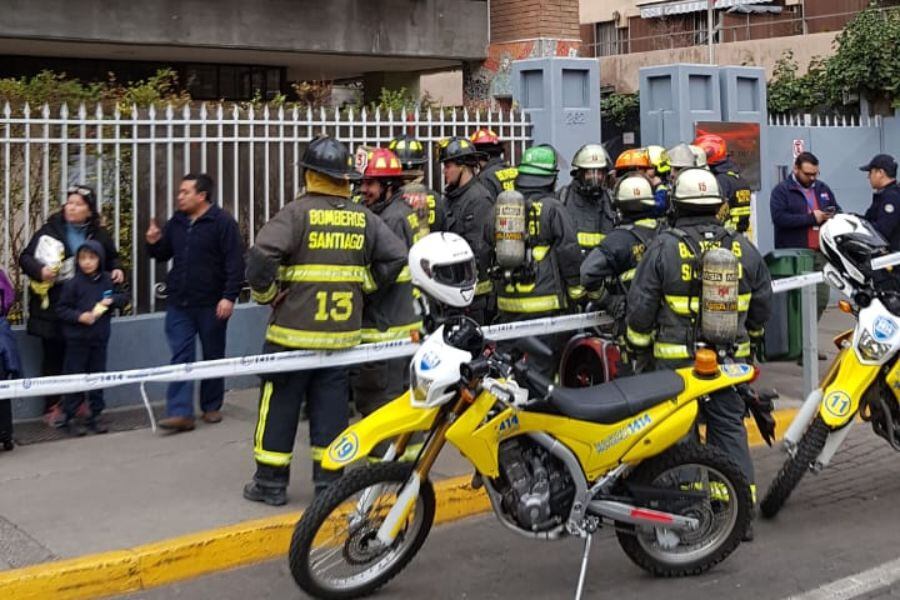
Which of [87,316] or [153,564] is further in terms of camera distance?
[87,316]

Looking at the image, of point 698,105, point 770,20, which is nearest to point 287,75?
point 698,105

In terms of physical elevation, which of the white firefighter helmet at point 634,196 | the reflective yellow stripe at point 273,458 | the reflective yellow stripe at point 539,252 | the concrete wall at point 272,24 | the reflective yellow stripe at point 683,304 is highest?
the concrete wall at point 272,24

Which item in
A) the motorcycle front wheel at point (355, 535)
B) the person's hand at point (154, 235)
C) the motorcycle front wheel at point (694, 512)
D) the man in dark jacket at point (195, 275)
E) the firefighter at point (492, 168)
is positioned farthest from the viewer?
the firefighter at point (492, 168)

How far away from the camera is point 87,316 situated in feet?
23.8

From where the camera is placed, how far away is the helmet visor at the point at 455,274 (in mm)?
4703

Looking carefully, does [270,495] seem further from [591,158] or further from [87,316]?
[591,158]

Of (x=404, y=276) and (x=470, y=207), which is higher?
(x=470, y=207)

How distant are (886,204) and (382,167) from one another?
5.33 metres

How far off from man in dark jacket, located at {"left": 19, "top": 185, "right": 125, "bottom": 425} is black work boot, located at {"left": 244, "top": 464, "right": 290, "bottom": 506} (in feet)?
7.35

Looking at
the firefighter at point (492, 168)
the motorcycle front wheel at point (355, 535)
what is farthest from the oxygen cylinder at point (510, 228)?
the motorcycle front wheel at point (355, 535)

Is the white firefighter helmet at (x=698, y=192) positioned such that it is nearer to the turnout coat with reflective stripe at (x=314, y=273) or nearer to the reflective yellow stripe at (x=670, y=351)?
the reflective yellow stripe at (x=670, y=351)

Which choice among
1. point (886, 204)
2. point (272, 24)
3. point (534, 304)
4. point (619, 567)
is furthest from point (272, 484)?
point (272, 24)

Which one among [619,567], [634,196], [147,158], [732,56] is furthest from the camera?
[732,56]

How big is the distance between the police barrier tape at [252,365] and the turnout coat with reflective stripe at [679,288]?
0.65 m
